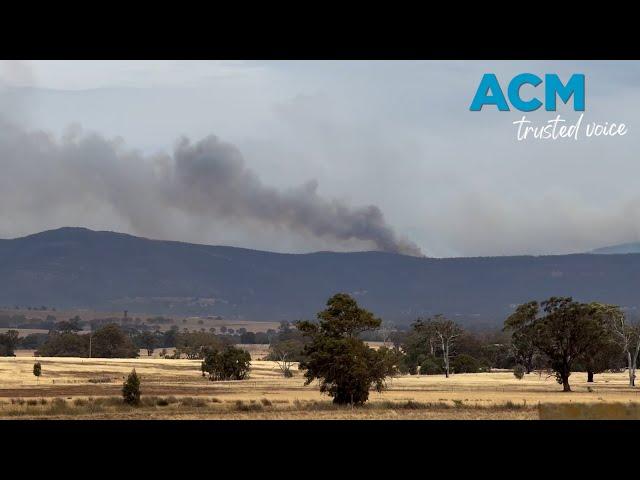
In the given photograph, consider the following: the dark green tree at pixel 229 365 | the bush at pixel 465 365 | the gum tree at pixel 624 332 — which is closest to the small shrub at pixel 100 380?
the dark green tree at pixel 229 365

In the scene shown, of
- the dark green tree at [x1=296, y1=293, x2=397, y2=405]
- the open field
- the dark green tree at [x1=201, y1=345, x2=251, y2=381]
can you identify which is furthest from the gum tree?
the dark green tree at [x1=201, y1=345, x2=251, y2=381]

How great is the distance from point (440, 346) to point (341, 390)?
6675cm

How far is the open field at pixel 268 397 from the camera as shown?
3809 centimetres

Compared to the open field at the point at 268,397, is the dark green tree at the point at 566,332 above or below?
above

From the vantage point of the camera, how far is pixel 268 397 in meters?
51.6

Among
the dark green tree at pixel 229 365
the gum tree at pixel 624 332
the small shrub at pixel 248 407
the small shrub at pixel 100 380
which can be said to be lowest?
the small shrub at pixel 248 407

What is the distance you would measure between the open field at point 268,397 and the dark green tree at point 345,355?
1.05 m

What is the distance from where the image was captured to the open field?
38.1 meters

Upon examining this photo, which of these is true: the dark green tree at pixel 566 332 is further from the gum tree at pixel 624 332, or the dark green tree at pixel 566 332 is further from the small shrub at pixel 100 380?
the small shrub at pixel 100 380

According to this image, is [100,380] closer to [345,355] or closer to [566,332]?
[566,332]

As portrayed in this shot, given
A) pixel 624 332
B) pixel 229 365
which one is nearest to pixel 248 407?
pixel 229 365
